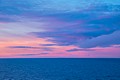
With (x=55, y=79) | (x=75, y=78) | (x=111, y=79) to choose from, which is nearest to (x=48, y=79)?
(x=55, y=79)

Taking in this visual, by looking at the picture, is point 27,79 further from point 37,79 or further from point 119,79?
point 119,79

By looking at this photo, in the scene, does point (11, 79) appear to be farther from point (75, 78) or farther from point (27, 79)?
point (75, 78)

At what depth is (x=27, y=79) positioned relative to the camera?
109812mm

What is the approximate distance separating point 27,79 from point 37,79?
474cm

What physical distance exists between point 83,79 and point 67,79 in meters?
7.71

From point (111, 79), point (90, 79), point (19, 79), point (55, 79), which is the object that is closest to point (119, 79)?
point (111, 79)

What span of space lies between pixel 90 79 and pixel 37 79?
1009 inches

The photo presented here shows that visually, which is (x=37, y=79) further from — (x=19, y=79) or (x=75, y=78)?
(x=75, y=78)

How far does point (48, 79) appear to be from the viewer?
11119 centimetres

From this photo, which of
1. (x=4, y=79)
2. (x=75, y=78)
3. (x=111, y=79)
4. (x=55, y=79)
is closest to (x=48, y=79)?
(x=55, y=79)


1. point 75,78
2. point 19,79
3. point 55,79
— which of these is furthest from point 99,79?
point 19,79

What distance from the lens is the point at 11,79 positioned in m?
110

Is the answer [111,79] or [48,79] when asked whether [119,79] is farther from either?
[48,79]

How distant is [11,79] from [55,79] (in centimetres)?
2103
